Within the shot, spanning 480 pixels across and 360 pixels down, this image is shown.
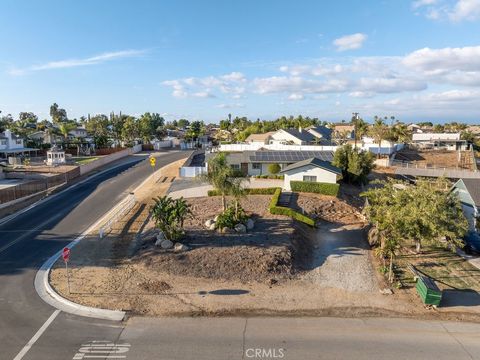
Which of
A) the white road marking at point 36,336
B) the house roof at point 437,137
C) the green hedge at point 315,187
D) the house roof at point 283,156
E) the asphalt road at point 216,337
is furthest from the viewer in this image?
the house roof at point 437,137

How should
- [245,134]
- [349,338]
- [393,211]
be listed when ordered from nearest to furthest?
[349,338], [393,211], [245,134]

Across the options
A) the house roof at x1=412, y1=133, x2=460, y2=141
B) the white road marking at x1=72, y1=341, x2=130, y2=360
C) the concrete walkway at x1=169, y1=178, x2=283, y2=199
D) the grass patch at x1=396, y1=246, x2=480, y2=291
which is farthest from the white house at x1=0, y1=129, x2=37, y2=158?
the house roof at x1=412, y1=133, x2=460, y2=141

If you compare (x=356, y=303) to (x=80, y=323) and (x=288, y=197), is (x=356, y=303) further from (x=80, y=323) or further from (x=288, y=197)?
(x=288, y=197)


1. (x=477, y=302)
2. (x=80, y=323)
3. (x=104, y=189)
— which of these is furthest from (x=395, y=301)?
(x=104, y=189)

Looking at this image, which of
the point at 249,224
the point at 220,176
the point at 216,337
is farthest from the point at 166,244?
the point at 216,337

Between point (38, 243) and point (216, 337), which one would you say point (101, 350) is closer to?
point (216, 337)

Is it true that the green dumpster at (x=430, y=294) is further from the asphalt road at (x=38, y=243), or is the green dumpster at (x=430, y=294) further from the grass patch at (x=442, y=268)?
the asphalt road at (x=38, y=243)

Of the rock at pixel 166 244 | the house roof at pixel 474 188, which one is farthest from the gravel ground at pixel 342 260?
the house roof at pixel 474 188
